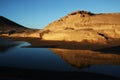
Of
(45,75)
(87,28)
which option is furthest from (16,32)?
(45,75)

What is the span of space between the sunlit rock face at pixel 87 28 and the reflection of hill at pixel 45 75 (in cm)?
1818

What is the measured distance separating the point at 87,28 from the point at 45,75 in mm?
26315

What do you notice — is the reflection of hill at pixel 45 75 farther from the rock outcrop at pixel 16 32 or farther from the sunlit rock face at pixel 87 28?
the rock outcrop at pixel 16 32

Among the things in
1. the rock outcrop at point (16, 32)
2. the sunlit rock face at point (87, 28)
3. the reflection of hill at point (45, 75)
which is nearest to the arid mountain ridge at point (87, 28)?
the sunlit rock face at point (87, 28)

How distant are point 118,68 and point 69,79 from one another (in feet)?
14.7

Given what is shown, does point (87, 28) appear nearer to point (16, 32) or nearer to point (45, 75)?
point (45, 75)

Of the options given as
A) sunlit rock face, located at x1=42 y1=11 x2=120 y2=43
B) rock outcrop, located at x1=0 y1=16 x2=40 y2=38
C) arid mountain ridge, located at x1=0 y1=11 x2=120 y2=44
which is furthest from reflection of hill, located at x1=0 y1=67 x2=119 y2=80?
rock outcrop, located at x1=0 y1=16 x2=40 y2=38

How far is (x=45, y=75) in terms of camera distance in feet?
44.1

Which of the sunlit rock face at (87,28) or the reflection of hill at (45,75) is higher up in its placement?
the sunlit rock face at (87,28)

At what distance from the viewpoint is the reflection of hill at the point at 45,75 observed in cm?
1273

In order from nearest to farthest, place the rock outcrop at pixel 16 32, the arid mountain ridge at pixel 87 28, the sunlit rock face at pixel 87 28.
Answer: the arid mountain ridge at pixel 87 28
the sunlit rock face at pixel 87 28
the rock outcrop at pixel 16 32

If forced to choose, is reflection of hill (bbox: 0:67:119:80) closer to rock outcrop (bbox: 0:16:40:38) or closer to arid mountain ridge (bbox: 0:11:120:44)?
arid mountain ridge (bbox: 0:11:120:44)

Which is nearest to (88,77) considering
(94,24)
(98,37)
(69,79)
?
(69,79)

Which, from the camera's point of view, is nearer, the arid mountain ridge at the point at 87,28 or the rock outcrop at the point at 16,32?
the arid mountain ridge at the point at 87,28
